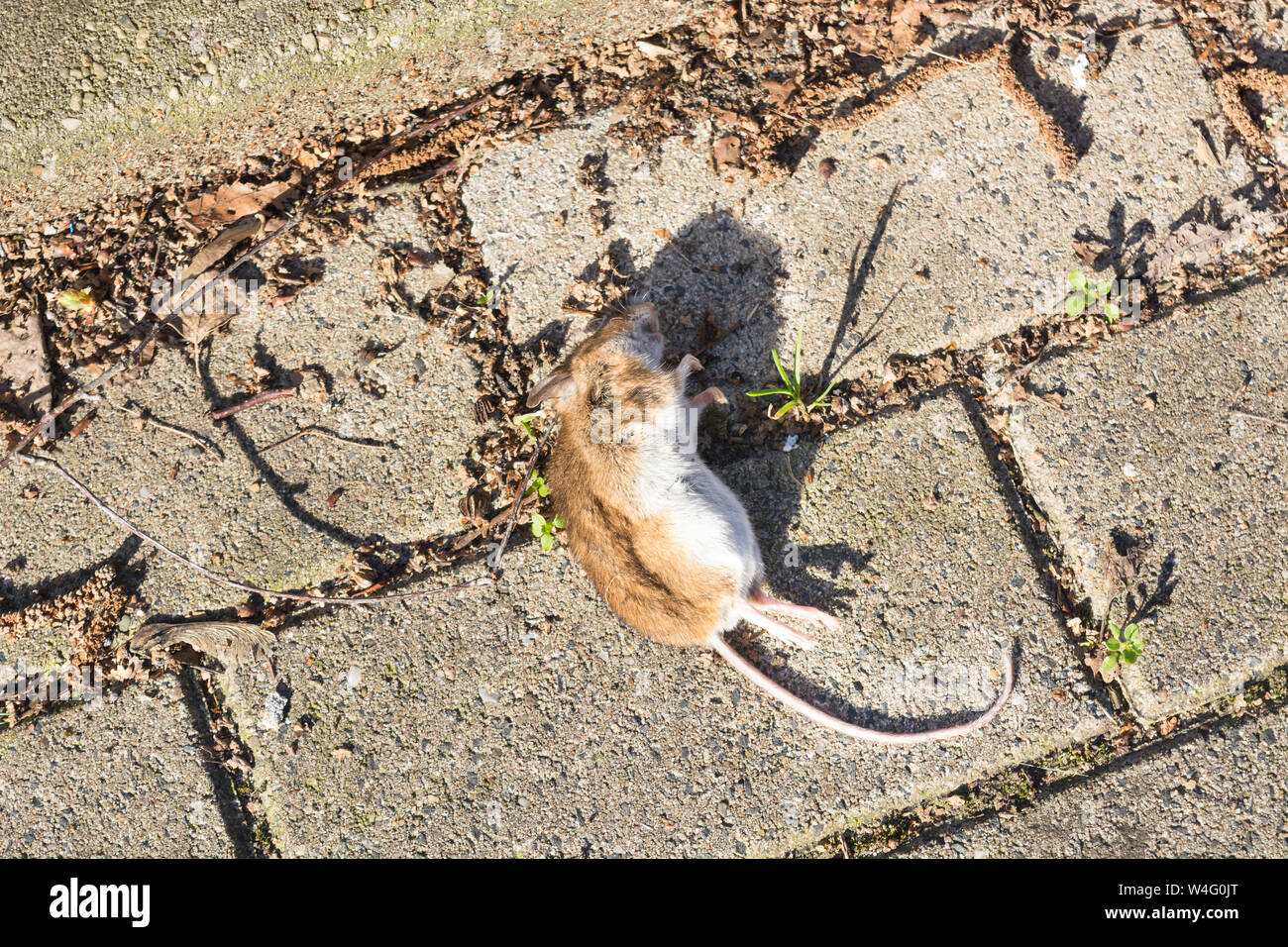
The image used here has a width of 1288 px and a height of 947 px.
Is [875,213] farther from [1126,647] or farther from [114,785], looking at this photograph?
[114,785]

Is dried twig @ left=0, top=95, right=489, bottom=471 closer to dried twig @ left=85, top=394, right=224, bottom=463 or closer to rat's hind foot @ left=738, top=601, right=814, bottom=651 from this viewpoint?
dried twig @ left=85, top=394, right=224, bottom=463

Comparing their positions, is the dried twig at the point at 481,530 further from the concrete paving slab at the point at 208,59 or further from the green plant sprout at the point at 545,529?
the concrete paving slab at the point at 208,59

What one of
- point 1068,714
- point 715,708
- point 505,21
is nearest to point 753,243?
point 505,21

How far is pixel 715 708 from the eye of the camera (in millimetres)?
3131

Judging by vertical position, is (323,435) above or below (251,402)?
below

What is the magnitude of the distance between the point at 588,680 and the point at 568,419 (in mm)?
1054

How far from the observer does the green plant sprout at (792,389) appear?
10.5ft

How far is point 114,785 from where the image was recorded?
10.5 ft

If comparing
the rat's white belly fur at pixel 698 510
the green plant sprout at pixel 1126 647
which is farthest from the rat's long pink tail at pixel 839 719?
the green plant sprout at pixel 1126 647

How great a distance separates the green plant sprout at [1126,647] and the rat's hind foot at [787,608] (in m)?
1.08

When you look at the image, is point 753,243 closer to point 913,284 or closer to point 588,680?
point 913,284

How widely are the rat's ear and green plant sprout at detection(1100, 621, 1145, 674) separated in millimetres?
2363

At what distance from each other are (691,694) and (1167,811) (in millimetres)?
1865

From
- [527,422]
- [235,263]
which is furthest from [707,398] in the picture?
[235,263]
